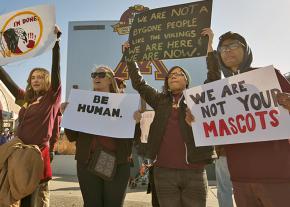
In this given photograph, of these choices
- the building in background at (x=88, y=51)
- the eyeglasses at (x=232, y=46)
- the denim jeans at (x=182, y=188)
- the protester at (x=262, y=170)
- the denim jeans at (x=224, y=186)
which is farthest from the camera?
the building in background at (x=88, y=51)

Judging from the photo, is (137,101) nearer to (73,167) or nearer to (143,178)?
(143,178)

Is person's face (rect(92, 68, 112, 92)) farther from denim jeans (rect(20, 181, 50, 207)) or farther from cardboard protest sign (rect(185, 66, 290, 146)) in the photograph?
denim jeans (rect(20, 181, 50, 207))

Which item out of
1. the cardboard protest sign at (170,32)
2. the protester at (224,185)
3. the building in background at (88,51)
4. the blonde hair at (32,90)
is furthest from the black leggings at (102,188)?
the building in background at (88,51)

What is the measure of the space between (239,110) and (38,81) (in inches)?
79.5

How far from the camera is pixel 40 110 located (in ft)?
10.9

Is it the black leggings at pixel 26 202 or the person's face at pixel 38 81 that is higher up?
the person's face at pixel 38 81

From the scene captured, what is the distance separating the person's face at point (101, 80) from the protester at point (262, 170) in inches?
62.2

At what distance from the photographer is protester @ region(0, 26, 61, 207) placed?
3.27 meters

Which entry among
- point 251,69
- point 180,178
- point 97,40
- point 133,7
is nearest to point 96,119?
point 180,178

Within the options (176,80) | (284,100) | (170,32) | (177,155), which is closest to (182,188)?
(177,155)

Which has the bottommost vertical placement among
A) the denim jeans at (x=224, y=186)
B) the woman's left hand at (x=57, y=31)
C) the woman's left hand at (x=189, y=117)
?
the denim jeans at (x=224, y=186)

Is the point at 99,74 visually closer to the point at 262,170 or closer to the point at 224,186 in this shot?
the point at 262,170

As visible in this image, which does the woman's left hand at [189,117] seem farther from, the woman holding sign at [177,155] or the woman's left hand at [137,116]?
the woman's left hand at [137,116]

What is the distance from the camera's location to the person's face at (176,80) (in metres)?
3.42
